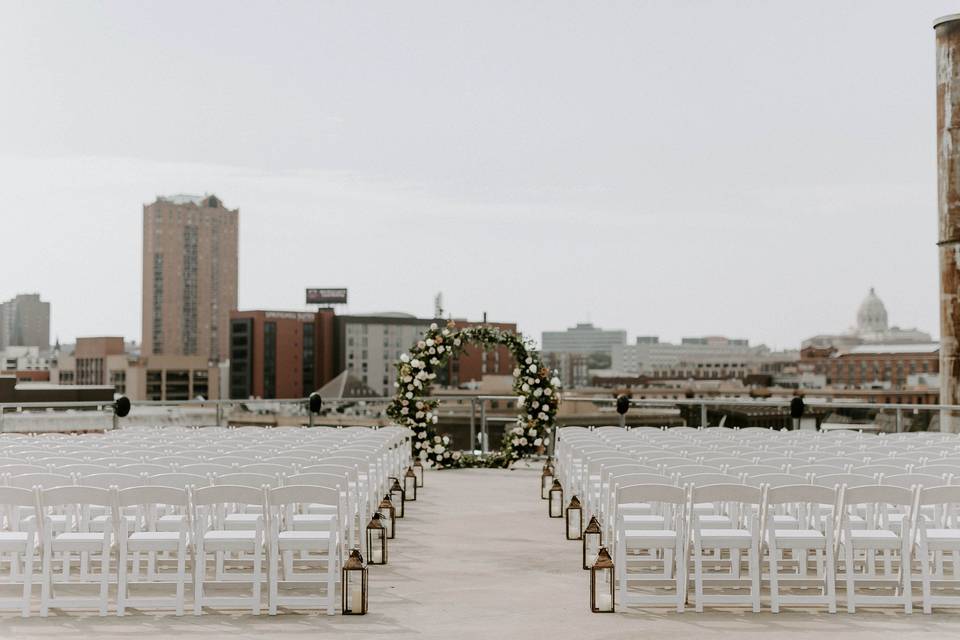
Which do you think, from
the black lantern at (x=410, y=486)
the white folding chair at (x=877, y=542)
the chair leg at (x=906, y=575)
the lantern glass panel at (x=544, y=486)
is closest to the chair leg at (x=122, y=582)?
the white folding chair at (x=877, y=542)

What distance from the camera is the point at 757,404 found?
62.1 ft

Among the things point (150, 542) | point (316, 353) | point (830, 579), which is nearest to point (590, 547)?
point (830, 579)

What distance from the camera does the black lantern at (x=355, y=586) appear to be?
7.39 meters

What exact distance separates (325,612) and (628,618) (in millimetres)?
2036

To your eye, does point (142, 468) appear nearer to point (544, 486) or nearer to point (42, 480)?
point (42, 480)

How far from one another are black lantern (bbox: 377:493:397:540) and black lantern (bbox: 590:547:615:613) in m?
2.78

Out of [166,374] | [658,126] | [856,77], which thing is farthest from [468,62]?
[166,374]

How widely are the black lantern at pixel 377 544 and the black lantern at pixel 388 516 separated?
18 cm

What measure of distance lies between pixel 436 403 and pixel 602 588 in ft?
38.7

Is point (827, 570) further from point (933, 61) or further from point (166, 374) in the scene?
point (166, 374)

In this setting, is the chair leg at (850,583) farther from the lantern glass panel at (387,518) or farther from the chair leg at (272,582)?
the lantern glass panel at (387,518)

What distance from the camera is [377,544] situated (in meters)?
10.1

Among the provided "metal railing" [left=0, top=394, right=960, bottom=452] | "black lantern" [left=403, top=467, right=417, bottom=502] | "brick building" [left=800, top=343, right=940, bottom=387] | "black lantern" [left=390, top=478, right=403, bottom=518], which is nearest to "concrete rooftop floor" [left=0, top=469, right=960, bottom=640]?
"black lantern" [left=390, top=478, right=403, bottom=518]

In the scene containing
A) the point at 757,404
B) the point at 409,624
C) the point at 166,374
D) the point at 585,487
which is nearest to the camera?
the point at 409,624
